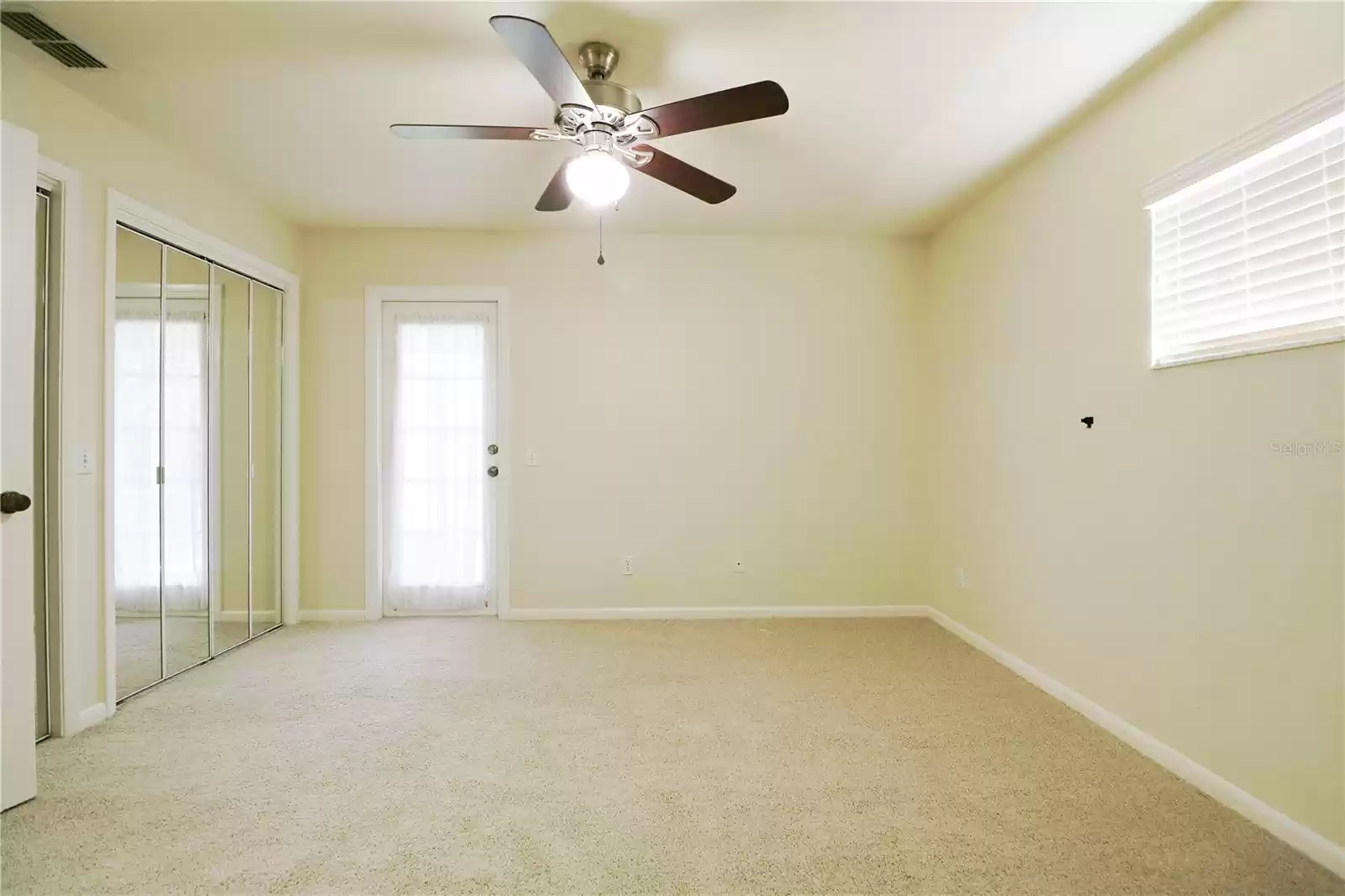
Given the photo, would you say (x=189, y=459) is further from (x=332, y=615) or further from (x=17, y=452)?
(x=332, y=615)

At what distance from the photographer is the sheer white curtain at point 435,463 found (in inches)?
160

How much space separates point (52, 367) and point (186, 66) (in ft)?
4.05

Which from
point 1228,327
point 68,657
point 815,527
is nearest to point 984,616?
Result: point 815,527

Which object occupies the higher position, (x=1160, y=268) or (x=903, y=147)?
(x=903, y=147)

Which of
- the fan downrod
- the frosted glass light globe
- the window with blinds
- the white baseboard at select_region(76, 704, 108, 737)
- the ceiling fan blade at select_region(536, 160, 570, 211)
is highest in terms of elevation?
the fan downrod

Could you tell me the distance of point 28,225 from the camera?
1.98 m

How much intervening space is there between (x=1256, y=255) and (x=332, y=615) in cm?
478

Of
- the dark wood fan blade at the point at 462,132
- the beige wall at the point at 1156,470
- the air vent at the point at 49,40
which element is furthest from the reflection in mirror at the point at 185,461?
the beige wall at the point at 1156,470

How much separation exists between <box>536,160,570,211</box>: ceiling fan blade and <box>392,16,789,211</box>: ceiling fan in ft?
0.35

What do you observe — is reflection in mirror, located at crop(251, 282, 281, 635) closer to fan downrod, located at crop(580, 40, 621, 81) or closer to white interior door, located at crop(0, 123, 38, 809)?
white interior door, located at crop(0, 123, 38, 809)

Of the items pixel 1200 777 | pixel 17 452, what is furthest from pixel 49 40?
pixel 1200 777

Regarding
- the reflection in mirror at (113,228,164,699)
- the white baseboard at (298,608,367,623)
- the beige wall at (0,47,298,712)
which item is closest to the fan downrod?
the beige wall at (0,47,298,712)

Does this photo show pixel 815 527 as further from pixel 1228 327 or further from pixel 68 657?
pixel 68 657

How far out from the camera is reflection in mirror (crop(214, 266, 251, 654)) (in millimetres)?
3283
